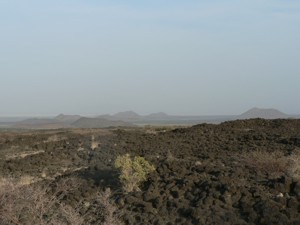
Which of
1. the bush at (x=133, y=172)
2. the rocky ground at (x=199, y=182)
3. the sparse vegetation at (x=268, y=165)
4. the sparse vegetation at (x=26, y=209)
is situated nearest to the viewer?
the sparse vegetation at (x=26, y=209)

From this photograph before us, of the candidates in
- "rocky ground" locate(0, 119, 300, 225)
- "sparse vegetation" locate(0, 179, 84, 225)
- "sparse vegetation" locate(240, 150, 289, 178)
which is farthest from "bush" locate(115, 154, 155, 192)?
"sparse vegetation" locate(240, 150, 289, 178)

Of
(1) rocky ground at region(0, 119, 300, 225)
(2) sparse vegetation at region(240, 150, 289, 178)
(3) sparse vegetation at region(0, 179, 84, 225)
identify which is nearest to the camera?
(3) sparse vegetation at region(0, 179, 84, 225)

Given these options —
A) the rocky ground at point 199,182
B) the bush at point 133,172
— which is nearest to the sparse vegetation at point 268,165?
the rocky ground at point 199,182

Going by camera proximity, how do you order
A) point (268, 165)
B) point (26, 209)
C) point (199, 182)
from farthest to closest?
point (268, 165) → point (199, 182) → point (26, 209)

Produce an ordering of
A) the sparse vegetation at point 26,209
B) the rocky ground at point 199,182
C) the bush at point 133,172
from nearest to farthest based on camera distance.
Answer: the sparse vegetation at point 26,209
the rocky ground at point 199,182
the bush at point 133,172

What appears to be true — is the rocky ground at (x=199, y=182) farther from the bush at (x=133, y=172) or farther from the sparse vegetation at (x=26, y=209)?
the sparse vegetation at (x=26, y=209)

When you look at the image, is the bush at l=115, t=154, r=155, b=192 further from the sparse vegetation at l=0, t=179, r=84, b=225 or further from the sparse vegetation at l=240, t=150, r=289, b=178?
the sparse vegetation at l=240, t=150, r=289, b=178

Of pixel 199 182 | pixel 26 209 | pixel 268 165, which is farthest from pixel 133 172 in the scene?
pixel 268 165

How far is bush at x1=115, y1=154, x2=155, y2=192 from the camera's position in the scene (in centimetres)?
1452

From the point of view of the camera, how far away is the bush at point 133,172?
14521 mm

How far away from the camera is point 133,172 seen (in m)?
15.1

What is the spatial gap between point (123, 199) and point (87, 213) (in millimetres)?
1483

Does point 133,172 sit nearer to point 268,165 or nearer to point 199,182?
point 199,182

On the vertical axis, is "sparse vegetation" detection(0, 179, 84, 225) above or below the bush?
below
